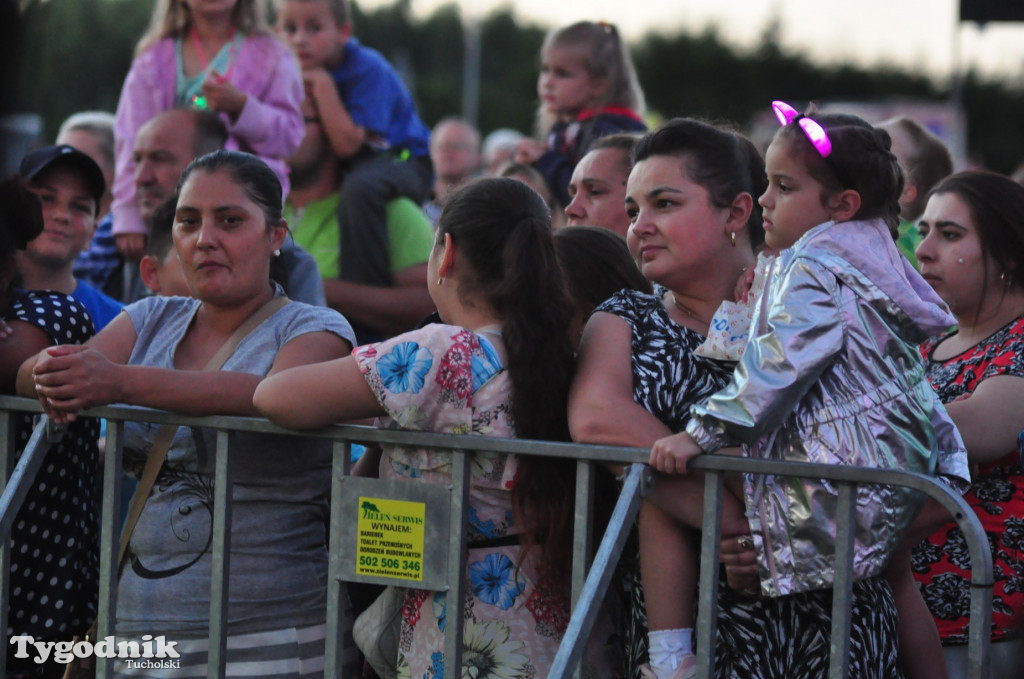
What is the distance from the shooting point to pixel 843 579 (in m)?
2.56

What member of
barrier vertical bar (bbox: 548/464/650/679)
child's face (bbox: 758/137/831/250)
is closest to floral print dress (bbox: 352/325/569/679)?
barrier vertical bar (bbox: 548/464/650/679)

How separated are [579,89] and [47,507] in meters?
3.16

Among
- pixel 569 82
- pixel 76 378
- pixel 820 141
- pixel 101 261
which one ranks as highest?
pixel 569 82

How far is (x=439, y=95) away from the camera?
53.4 meters

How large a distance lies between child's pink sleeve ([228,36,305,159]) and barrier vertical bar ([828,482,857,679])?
3.25m

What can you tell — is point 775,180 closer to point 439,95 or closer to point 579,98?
point 579,98

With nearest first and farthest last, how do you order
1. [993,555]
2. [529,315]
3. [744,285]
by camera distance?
[529,315]
[744,285]
[993,555]

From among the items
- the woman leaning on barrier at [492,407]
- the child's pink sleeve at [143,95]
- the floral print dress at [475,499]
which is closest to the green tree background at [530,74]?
the child's pink sleeve at [143,95]

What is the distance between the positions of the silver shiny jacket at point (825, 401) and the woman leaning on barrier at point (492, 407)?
16.9 inches

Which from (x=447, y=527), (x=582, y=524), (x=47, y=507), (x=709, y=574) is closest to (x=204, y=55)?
(x=47, y=507)

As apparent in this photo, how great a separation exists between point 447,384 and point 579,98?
10.2 ft

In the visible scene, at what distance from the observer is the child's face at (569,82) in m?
5.66

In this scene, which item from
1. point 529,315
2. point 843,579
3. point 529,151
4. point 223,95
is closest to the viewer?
point 843,579

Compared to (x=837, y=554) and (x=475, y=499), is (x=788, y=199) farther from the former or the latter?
(x=475, y=499)
